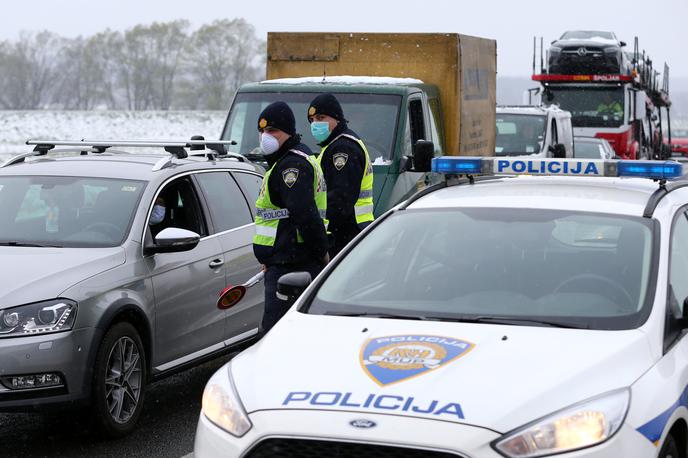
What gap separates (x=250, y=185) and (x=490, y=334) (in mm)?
4423

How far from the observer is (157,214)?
754 centimetres

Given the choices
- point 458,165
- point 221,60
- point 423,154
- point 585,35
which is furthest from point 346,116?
point 221,60

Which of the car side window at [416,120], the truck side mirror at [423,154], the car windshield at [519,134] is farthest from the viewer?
the car windshield at [519,134]

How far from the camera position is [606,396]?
383 cm

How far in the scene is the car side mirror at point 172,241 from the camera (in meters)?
6.88

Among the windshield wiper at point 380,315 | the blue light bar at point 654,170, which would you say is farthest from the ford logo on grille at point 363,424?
the blue light bar at point 654,170

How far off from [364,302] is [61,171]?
11.0ft

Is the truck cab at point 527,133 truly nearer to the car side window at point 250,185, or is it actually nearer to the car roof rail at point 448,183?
the car side window at point 250,185

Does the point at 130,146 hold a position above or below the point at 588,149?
above

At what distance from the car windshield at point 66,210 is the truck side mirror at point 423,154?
11.2 feet

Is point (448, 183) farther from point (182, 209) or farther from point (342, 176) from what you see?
point (342, 176)

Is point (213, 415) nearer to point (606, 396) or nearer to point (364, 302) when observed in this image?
point (364, 302)

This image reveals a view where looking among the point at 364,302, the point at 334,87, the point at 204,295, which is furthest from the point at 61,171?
the point at 334,87

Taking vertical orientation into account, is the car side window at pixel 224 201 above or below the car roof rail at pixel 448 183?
below
